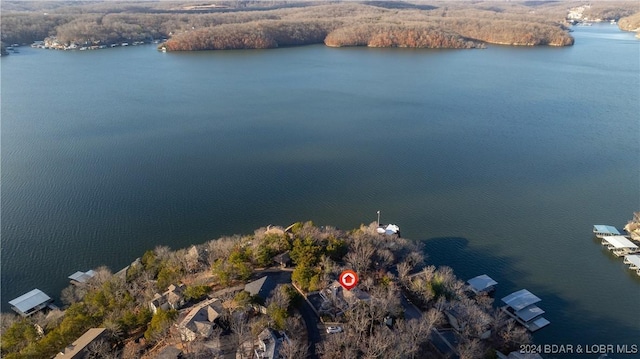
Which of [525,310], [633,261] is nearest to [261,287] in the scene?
[525,310]

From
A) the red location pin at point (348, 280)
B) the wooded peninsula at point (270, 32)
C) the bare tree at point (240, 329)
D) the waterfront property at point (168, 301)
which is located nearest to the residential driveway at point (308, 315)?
the red location pin at point (348, 280)

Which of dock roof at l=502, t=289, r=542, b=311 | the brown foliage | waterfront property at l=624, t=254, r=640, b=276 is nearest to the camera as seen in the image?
dock roof at l=502, t=289, r=542, b=311

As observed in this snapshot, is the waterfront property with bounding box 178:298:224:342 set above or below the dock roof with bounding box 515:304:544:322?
above

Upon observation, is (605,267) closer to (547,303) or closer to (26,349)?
(547,303)

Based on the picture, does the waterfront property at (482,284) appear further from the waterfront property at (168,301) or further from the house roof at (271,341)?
the waterfront property at (168,301)

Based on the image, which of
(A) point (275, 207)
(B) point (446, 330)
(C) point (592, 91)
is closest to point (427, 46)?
(C) point (592, 91)

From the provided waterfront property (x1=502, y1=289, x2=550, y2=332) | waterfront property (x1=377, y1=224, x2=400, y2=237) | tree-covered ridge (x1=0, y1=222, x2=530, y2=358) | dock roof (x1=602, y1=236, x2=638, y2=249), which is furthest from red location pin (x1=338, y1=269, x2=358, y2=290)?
dock roof (x1=602, y1=236, x2=638, y2=249)

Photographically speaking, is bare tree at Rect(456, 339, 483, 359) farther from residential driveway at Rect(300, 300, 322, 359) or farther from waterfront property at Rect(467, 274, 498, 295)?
residential driveway at Rect(300, 300, 322, 359)
